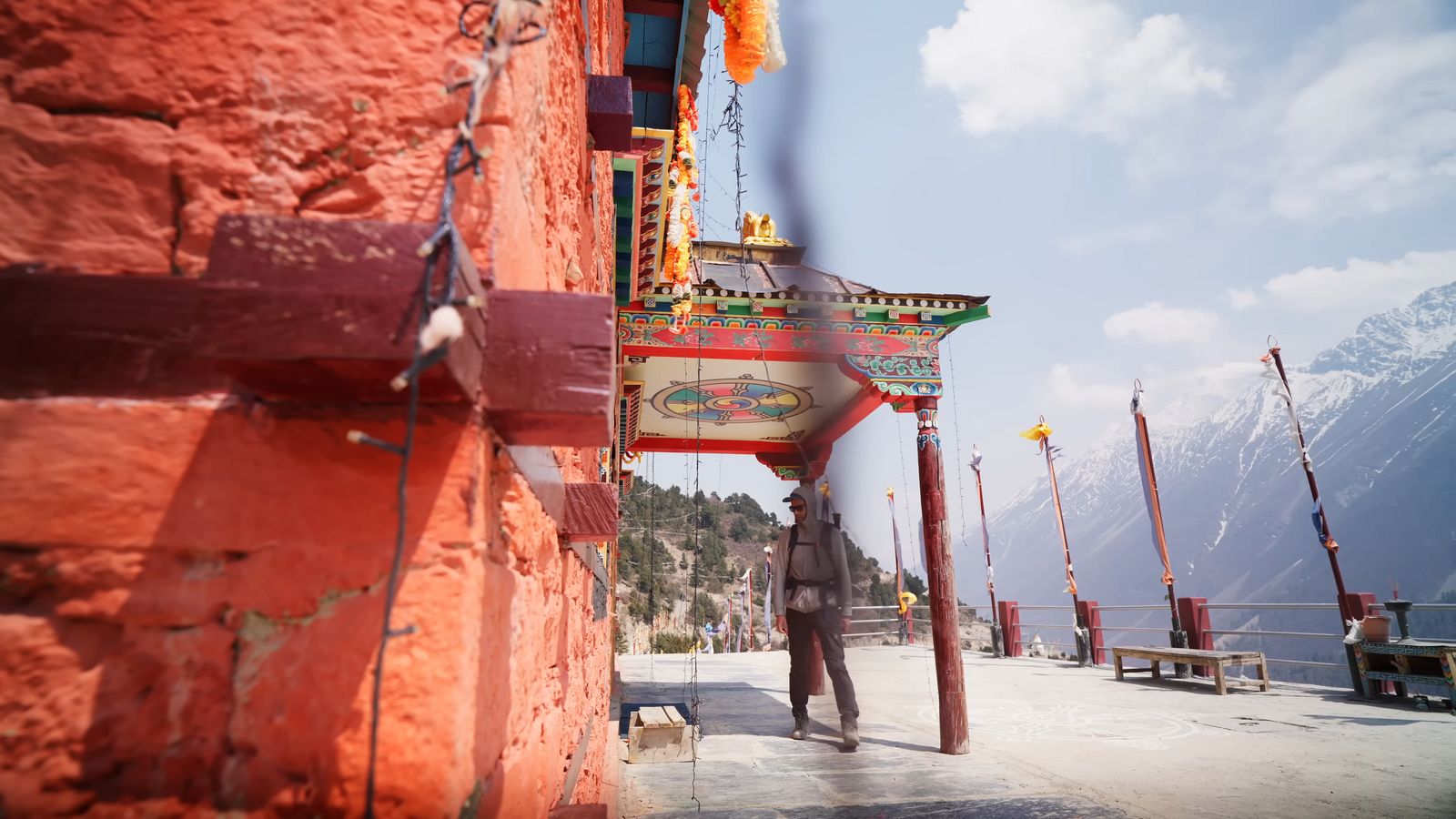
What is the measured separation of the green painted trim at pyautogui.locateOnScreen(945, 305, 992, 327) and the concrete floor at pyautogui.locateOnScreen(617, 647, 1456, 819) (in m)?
4.00

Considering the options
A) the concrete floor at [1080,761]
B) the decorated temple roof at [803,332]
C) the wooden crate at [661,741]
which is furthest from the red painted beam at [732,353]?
the concrete floor at [1080,761]

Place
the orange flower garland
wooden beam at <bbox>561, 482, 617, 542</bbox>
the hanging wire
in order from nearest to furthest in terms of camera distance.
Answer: the hanging wire
wooden beam at <bbox>561, 482, 617, 542</bbox>
the orange flower garland

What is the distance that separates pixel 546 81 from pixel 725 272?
289 inches

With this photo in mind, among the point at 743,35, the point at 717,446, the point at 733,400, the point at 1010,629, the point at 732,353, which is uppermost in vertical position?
the point at 743,35

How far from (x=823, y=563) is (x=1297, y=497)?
131 meters

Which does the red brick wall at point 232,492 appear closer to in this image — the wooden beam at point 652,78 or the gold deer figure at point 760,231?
the wooden beam at point 652,78

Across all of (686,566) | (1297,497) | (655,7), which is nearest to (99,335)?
(655,7)

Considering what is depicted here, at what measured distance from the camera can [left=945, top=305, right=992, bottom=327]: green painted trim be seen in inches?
270

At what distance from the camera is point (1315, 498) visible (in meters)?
9.12

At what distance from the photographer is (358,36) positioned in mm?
1089

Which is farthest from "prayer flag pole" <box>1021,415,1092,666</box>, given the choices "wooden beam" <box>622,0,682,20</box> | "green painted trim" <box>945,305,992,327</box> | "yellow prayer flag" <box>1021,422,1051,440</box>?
"wooden beam" <box>622,0,682,20</box>

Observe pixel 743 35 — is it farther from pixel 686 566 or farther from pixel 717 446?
pixel 686 566

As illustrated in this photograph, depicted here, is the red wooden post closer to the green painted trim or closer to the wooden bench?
the wooden bench

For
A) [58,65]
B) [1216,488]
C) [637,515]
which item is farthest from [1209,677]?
[1216,488]
